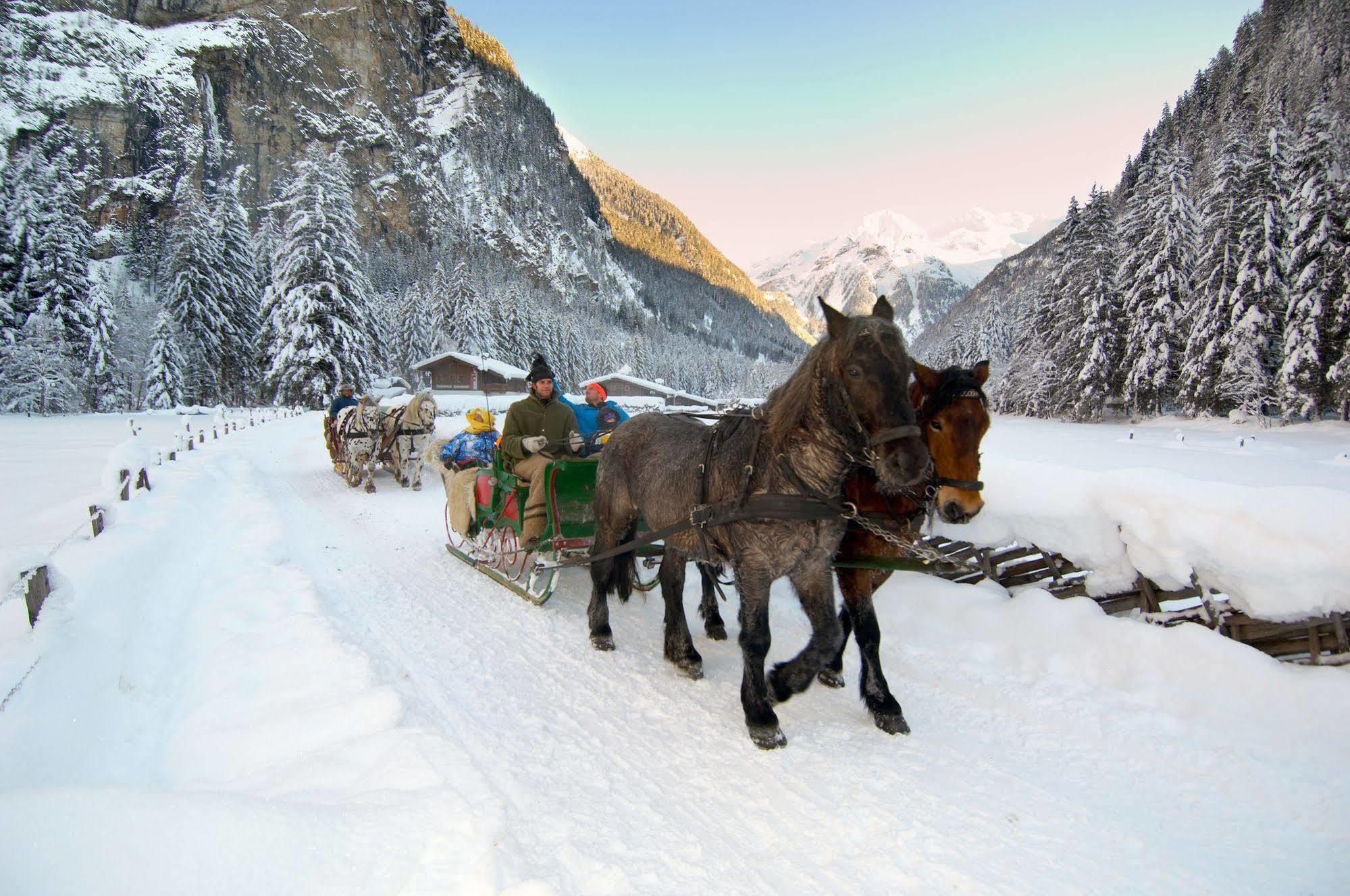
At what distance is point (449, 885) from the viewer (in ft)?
6.57

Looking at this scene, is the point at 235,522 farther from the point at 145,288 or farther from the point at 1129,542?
the point at 145,288

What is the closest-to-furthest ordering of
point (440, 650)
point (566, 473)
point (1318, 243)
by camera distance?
point (440, 650) → point (566, 473) → point (1318, 243)

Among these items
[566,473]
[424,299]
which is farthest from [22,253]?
[566,473]

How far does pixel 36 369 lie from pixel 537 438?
35593mm

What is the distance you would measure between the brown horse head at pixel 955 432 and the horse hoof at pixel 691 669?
2017 mm

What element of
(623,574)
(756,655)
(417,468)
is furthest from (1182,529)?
(417,468)

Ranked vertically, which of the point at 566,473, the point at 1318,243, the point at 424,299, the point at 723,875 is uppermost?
Result: the point at 424,299

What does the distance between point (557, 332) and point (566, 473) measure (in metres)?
62.2

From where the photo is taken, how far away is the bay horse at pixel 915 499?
344 centimetres

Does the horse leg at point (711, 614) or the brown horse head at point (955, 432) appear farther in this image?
the horse leg at point (711, 614)

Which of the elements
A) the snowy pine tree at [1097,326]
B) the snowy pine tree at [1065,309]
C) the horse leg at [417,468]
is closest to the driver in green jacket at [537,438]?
the horse leg at [417,468]

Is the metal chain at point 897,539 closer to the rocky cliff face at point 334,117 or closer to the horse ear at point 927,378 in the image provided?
the horse ear at point 927,378

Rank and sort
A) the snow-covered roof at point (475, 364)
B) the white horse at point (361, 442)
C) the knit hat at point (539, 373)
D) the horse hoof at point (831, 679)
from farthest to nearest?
1. the snow-covered roof at point (475, 364)
2. the white horse at point (361, 442)
3. the knit hat at point (539, 373)
4. the horse hoof at point (831, 679)

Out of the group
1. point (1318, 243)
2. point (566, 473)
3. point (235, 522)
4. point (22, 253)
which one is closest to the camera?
point (566, 473)
